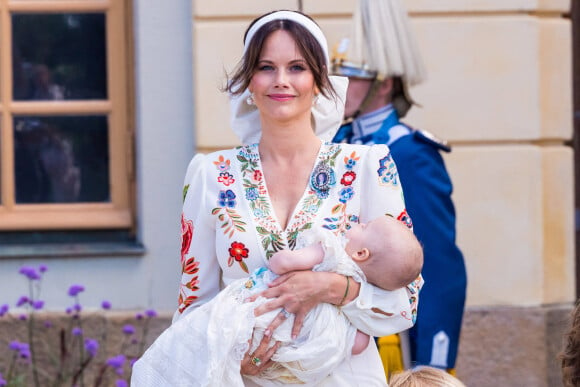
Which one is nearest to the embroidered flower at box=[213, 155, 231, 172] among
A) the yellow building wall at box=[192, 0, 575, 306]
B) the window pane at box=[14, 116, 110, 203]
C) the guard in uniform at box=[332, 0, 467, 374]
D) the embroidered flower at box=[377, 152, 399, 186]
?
the embroidered flower at box=[377, 152, 399, 186]

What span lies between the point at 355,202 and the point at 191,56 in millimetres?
3086

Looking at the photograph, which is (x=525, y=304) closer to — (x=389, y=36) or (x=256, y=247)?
(x=389, y=36)

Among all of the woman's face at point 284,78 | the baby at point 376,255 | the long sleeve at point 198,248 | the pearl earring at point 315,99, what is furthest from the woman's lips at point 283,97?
the baby at point 376,255

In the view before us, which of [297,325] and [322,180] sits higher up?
[322,180]

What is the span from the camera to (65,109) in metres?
5.96

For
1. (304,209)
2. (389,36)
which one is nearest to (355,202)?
(304,209)

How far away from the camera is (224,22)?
5.70 metres

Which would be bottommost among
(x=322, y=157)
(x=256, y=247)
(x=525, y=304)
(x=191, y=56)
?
(x=525, y=304)

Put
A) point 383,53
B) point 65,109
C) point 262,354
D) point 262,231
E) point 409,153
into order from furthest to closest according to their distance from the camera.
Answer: point 65,109, point 383,53, point 409,153, point 262,231, point 262,354

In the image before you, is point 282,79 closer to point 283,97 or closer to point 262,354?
point 283,97

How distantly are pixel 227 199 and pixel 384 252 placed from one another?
0.41 m

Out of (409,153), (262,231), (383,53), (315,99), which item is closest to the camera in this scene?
(262,231)

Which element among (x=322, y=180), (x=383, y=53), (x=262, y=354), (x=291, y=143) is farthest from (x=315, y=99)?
(x=383, y=53)

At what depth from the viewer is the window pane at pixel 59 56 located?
5961 mm
